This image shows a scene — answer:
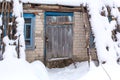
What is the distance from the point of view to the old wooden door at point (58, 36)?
15.0 metres

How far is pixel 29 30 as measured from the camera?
1466 cm

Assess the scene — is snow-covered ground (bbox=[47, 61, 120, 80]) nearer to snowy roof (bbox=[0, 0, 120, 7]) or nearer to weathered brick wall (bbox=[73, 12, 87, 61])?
weathered brick wall (bbox=[73, 12, 87, 61])

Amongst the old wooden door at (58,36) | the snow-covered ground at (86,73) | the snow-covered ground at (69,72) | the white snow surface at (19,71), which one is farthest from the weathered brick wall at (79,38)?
the white snow surface at (19,71)

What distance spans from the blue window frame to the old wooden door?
0.67 meters

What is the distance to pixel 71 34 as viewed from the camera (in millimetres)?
15414

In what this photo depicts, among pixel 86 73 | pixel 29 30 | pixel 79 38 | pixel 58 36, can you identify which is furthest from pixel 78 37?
pixel 86 73

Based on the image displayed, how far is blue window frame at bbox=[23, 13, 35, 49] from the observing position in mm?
14549

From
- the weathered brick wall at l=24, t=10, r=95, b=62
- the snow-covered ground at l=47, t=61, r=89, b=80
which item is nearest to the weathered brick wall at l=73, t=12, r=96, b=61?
the weathered brick wall at l=24, t=10, r=95, b=62

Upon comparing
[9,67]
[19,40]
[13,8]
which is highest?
[13,8]

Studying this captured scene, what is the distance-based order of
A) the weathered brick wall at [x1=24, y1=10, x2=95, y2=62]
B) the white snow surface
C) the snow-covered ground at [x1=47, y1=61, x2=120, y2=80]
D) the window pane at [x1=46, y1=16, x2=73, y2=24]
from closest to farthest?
the white snow surface, the snow-covered ground at [x1=47, y1=61, x2=120, y2=80], the weathered brick wall at [x1=24, y1=10, x2=95, y2=62], the window pane at [x1=46, y1=16, x2=73, y2=24]

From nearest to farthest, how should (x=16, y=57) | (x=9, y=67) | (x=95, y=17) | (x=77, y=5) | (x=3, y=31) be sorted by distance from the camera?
(x=9, y=67), (x=16, y=57), (x=3, y=31), (x=95, y=17), (x=77, y=5)

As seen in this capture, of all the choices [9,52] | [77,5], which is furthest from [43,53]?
[9,52]

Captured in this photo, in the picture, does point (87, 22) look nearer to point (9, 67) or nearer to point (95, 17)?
point (95, 17)

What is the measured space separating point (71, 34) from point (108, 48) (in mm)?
2626
